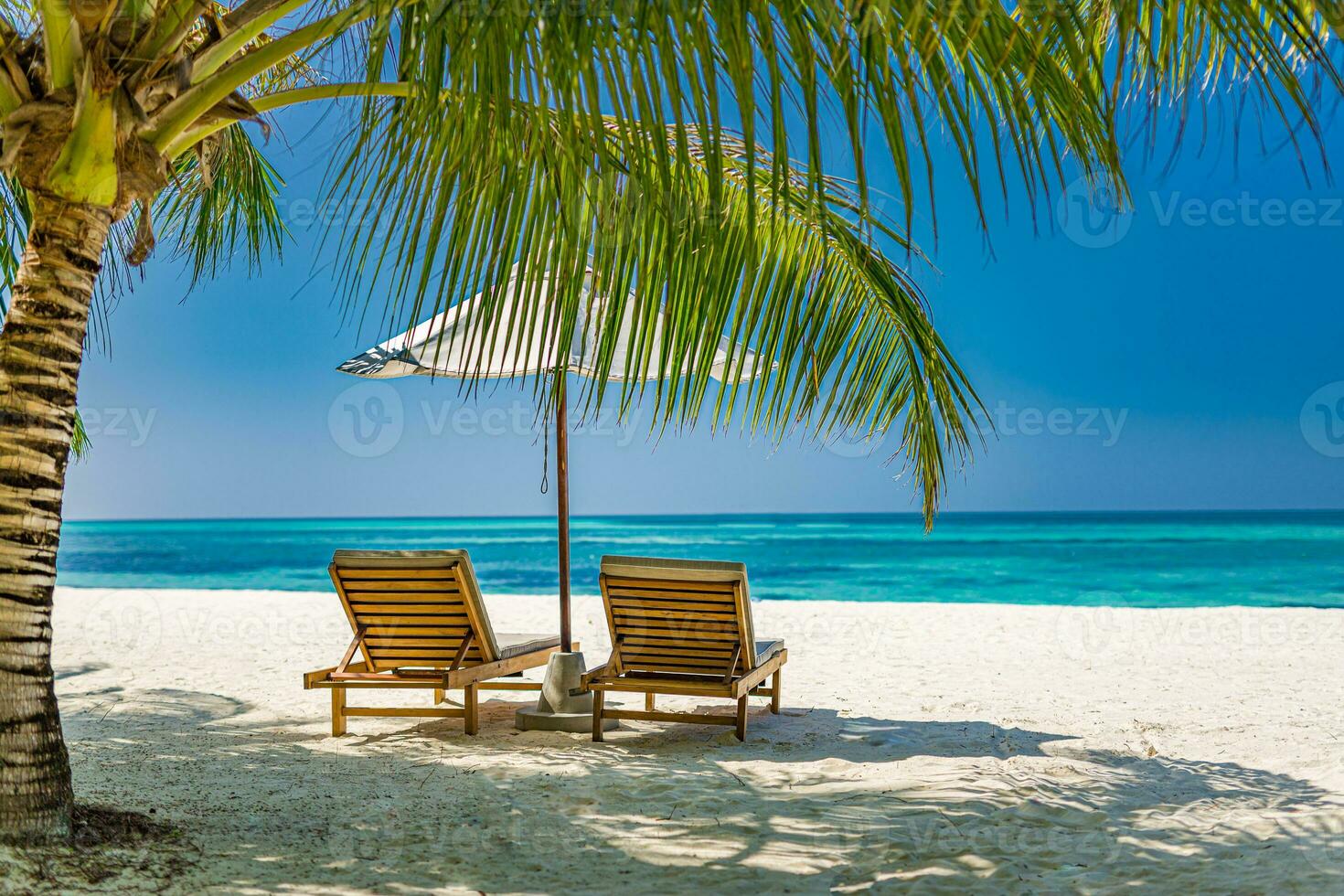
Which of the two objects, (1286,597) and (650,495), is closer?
(1286,597)

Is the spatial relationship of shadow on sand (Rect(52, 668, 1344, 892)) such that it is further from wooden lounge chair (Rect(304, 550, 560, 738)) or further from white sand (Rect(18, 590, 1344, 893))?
wooden lounge chair (Rect(304, 550, 560, 738))

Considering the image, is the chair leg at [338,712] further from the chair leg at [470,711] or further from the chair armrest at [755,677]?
the chair armrest at [755,677]

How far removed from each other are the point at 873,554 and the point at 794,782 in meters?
28.1

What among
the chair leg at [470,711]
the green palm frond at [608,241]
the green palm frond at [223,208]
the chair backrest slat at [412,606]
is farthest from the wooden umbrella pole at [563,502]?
the green palm frond at [223,208]

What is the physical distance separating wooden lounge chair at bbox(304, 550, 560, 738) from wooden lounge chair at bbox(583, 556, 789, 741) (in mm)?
515

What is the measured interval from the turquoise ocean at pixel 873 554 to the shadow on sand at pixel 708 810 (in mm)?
16665

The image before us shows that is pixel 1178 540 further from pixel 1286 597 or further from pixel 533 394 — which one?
pixel 533 394

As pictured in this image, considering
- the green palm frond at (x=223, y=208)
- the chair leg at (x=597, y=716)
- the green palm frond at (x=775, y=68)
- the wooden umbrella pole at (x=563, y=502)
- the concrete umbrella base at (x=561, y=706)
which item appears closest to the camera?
the green palm frond at (x=775, y=68)

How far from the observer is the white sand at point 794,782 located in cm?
293

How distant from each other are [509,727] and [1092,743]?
2510 mm

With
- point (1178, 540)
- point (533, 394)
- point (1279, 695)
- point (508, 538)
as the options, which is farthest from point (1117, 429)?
point (533, 394)

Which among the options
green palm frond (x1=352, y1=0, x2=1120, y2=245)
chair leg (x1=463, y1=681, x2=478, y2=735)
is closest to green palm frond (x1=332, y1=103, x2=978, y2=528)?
green palm frond (x1=352, y1=0, x2=1120, y2=245)

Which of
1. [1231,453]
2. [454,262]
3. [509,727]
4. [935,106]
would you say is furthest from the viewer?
[1231,453]

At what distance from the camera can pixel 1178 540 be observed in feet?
111
